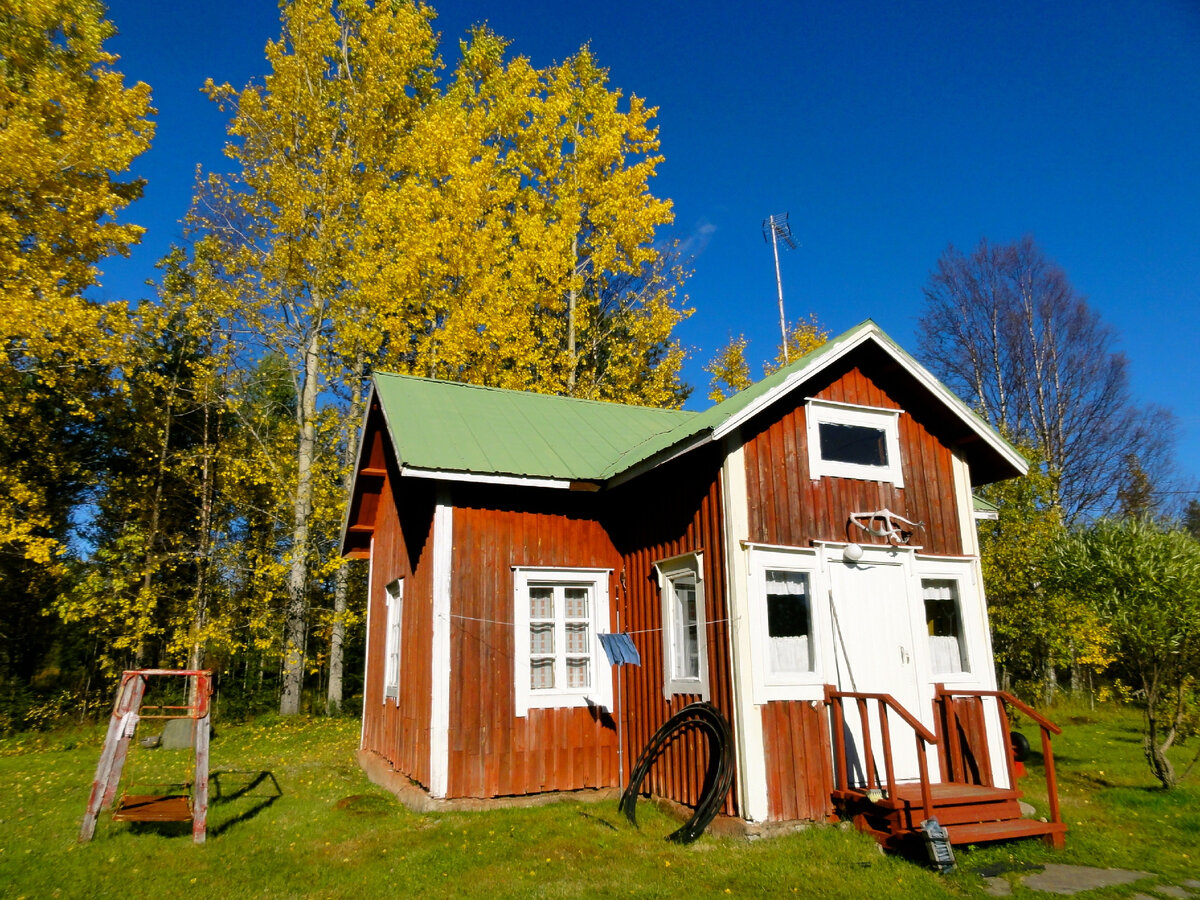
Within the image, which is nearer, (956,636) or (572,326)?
(956,636)

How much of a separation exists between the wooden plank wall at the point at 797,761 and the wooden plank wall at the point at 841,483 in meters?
1.80

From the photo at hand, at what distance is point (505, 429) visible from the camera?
10766 mm

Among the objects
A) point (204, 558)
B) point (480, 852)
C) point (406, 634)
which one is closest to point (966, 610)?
point (480, 852)

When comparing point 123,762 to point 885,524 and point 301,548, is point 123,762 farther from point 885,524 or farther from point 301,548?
point 301,548

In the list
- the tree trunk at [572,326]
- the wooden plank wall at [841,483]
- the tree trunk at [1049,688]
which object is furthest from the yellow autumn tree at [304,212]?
the tree trunk at [1049,688]

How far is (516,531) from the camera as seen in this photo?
9.75 m

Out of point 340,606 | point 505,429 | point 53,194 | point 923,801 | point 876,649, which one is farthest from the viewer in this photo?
point 340,606

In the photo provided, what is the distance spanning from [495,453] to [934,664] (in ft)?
19.4

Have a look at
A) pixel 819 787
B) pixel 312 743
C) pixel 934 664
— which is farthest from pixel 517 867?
pixel 312 743

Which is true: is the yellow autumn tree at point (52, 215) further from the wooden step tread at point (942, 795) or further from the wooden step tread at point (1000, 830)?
the wooden step tread at point (1000, 830)

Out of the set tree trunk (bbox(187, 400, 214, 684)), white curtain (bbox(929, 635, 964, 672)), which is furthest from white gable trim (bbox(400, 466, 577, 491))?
tree trunk (bbox(187, 400, 214, 684))

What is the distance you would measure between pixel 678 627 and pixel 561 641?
5.21 feet

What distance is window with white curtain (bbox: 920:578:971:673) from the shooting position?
30.5 ft

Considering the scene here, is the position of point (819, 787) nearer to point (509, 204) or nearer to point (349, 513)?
point (349, 513)
